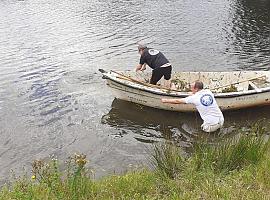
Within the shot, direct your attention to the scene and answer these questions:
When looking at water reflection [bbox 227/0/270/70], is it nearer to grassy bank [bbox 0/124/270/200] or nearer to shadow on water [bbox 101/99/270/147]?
shadow on water [bbox 101/99/270/147]

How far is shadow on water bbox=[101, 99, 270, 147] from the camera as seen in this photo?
446 inches

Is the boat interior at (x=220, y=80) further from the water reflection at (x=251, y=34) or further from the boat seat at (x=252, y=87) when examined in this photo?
the water reflection at (x=251, y=34)

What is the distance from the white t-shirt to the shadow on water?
48 cm

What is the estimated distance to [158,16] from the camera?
1054 inches

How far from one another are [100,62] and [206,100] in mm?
8064

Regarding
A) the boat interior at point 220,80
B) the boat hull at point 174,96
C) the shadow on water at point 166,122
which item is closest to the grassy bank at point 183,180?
the shadow on water at point 166,122

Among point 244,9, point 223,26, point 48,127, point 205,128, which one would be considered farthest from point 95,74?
point 244,9

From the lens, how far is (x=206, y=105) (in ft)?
34.6

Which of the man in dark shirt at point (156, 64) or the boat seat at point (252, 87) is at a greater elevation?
the man in dark shirt at point (156, 64)

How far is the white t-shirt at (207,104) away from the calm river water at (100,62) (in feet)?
2.37

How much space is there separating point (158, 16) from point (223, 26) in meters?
4.53

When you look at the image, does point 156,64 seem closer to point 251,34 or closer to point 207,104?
point 207,104

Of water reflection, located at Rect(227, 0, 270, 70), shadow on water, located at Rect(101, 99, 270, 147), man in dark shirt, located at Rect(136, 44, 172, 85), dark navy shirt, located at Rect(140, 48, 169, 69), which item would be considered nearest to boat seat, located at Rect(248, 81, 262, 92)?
shadow on water, located at Rect(101, 99, 270, 147)

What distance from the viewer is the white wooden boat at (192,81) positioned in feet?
39.1
